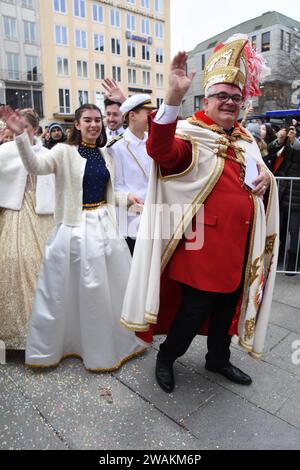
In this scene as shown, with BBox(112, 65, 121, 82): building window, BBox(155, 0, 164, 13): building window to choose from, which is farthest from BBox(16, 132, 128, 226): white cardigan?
BBox(155, 0, 164, 13): building window

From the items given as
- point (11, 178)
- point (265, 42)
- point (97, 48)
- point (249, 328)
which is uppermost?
point (265, 42)

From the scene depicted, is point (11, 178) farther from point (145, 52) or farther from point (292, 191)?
point (145, 52)

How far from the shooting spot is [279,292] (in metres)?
4.14

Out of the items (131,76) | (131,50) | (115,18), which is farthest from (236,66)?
(115,18)

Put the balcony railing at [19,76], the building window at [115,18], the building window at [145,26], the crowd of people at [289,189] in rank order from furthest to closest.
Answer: the building window at [145,26], the building window at [115,18], the balcony railing at [19,76], the crowd of people at [289,189]

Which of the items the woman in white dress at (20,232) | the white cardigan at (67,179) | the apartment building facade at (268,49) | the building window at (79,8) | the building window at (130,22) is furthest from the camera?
the building window at (130,22)

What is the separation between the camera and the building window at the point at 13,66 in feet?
105

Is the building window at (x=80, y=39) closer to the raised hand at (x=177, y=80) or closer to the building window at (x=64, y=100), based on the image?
the building window at (x=64, y=100)

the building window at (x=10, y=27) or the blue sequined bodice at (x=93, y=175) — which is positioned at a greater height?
the building window at (x=10, y=27)

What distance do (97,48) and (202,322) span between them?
37.4 metres

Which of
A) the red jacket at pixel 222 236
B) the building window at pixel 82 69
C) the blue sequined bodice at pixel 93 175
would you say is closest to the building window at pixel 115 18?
the building window at pixel 82 69

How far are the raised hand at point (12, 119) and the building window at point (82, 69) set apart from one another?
3510cm

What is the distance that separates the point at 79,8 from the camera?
33.7m
